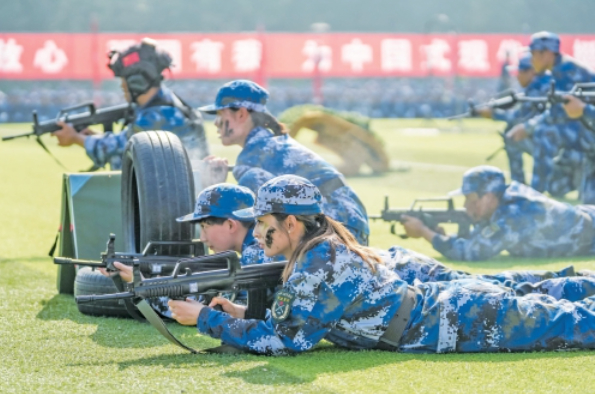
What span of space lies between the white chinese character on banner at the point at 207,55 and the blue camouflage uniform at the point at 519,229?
2485 centimetres

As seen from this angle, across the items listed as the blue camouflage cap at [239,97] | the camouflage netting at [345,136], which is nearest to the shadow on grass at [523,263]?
the blue camouflage cap at [239,97]

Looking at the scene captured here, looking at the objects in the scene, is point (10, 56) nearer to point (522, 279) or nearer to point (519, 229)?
point (519, 229)

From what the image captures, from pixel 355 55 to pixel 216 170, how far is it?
89.0 ft

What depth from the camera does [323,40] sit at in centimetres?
3325

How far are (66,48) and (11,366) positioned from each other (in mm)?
28453

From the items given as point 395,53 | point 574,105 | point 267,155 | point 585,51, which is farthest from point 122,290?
point 395,53

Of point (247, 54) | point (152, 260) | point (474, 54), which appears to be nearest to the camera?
point (152, 260)

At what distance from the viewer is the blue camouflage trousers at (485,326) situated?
450 centimetres

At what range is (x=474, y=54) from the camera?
34.3m

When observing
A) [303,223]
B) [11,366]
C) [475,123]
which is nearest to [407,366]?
[303,223]

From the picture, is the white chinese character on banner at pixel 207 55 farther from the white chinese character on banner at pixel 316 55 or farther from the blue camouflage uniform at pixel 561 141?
the blue camouflage uniform at pixel 561 141

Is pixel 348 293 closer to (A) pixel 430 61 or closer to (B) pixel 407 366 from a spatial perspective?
(B) pixel 407 366

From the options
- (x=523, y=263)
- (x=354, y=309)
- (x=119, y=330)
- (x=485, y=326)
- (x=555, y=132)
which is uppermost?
(x=555, y=132)

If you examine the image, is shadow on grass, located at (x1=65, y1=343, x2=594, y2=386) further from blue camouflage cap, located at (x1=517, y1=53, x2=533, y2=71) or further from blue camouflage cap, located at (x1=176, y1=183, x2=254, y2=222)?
blue camouflage cap, located at (x1=517, y1=53, x2=533, y2=71)
